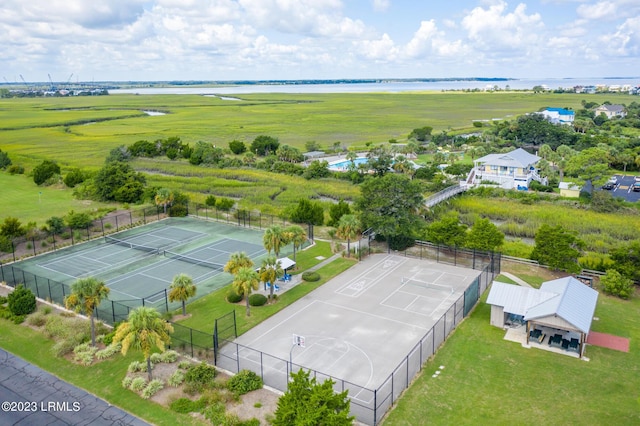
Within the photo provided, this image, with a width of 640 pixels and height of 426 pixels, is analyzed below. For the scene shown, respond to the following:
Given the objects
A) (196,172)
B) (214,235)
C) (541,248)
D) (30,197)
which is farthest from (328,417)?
(196,172)

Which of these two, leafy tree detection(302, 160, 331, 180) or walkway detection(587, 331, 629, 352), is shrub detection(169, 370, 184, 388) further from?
leafy tree detection(302, 160, 331, 180)

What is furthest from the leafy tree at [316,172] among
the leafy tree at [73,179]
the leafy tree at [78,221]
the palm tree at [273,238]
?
the palm tree at [273,238]

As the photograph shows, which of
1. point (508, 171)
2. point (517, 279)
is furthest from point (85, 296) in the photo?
point (508, 171)

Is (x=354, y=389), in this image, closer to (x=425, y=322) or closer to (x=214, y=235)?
(x=425, y=322)

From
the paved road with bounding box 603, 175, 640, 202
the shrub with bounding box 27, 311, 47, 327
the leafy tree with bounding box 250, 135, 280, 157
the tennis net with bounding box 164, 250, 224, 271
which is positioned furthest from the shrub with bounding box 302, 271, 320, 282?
the leafy tree with bounding box 250, 135, 280, 157

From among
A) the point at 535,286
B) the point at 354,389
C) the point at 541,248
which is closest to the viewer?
the point at 354,389

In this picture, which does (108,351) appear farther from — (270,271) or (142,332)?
(270,271)
